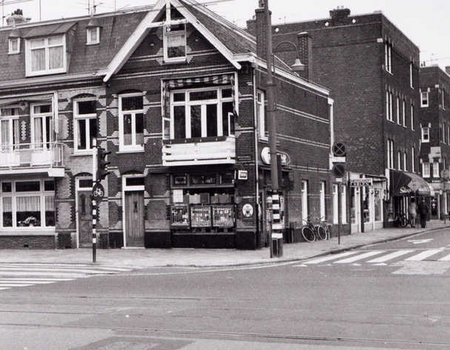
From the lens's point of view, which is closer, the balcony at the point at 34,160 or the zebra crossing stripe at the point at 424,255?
the zebra crossing stripe at the point at 424,255

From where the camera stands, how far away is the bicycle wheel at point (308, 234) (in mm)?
32469

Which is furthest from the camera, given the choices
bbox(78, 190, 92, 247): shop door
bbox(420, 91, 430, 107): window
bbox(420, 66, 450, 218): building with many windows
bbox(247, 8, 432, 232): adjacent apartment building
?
bbox(420, 91, 430, 107): window

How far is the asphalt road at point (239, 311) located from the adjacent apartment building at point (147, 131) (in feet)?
30.5

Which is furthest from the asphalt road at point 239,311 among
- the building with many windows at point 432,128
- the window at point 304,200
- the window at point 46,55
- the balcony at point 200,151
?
the building with many windows at point 432,128

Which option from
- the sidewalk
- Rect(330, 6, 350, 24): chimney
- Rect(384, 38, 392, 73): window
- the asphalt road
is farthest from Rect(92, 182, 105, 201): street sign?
Rect(384, 38, 392, 73): window

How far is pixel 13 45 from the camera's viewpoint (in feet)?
108

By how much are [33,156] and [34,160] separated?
179 mm

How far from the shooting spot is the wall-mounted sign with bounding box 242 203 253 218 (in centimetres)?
2745

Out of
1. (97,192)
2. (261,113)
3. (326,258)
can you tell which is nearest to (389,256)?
(326,258)

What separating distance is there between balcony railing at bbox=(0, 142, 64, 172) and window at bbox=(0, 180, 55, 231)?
3.34ft

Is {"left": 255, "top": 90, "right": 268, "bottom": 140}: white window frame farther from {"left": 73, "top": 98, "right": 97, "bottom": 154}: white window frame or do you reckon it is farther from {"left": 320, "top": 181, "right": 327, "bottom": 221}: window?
{"left": 320, "top": 181, "right": 327, "bottom": 221}: window

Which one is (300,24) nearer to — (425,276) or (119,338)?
(425,276)

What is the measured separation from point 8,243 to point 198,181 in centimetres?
947

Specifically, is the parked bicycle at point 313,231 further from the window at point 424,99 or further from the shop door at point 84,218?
the window at point 424,99
